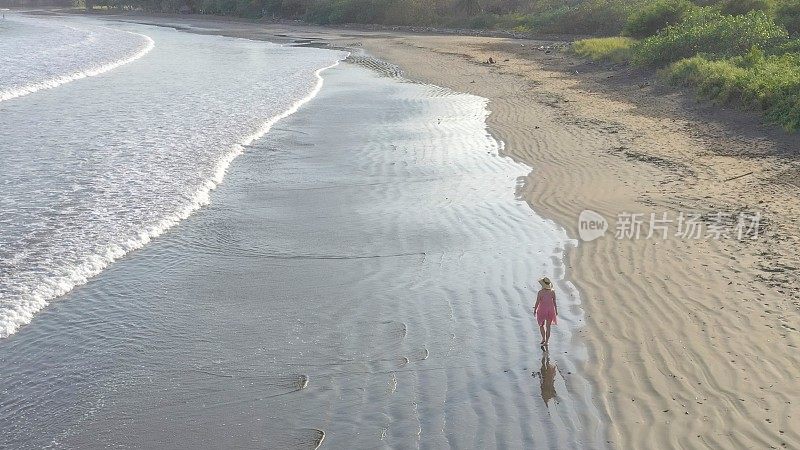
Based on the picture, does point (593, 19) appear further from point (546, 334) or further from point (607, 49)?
point (546, 334)

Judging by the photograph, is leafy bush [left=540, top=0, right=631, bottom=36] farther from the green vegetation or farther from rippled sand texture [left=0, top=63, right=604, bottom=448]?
rippled sand texture [left=0, top=63, right=604, bottom=448]

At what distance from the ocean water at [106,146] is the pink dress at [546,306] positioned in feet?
17.4

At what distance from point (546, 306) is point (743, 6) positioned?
108ft

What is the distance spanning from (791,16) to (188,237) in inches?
1057

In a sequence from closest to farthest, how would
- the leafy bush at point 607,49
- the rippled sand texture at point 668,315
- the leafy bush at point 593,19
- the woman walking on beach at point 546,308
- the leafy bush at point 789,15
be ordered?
the rippled sand texture at point 668,315 → the woman walking on beach at point 546,308 → the leafy bush at point 789,15 → the leafy bush at point 607,49 → the leafy bush at point 593,19

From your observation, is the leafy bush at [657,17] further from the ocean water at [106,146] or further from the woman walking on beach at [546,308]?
the woman walking on beach at [546,308]

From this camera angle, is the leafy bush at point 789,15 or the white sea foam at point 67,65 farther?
the leafy bush at point 789,15

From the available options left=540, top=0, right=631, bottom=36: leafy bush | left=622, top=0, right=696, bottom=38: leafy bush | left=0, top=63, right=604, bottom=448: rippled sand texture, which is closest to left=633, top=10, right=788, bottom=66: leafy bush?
left=622, top=0, right=696, bottom=38: leafy bush

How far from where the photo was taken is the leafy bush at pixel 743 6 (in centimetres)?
3288

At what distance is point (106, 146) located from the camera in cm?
1666

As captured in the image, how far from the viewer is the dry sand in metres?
6.22

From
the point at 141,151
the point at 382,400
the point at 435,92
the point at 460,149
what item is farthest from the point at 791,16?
the point at 382,400

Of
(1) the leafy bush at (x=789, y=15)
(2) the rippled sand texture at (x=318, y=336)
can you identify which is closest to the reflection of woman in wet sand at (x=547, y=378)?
(2) the rippled sand texture at (x=318, y=336)

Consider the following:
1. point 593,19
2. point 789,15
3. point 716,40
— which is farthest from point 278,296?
point 593,19
